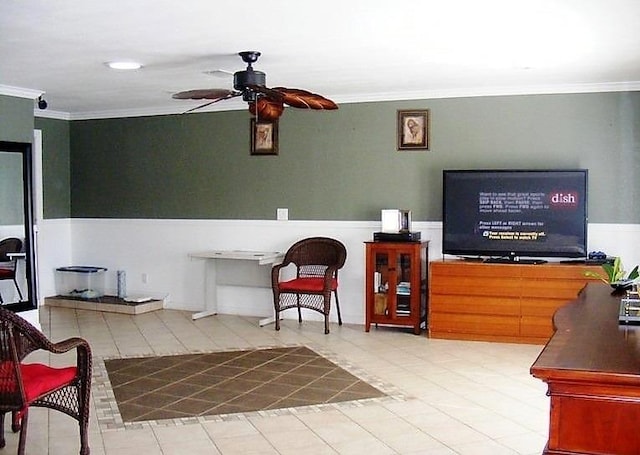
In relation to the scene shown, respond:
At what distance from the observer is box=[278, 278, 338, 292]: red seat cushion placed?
6561mm

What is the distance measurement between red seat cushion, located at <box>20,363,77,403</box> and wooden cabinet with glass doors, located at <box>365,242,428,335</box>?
343cm

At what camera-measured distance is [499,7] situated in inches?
144

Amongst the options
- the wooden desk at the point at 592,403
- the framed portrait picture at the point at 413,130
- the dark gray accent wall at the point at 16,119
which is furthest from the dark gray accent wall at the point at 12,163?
the wooden desk at the point at 592,403

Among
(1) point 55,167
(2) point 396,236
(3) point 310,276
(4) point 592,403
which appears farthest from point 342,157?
(4) point 592,403

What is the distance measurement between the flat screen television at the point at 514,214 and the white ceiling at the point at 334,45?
81cm

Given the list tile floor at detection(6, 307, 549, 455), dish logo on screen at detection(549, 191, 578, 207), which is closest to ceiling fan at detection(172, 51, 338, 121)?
tile floor at detection(6, 307, 549, 455)

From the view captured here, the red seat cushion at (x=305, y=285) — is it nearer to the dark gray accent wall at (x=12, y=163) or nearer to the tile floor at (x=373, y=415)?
the tile floor at (x=373, y=415)

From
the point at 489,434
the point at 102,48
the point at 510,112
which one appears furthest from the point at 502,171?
the point at 102,48

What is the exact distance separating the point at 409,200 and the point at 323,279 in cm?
109

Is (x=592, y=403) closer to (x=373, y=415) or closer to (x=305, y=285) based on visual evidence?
(x=373, y=415)

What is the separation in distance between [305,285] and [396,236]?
948 mm

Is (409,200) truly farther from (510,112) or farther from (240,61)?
(240,61)

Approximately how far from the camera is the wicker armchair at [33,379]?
10.7 feet

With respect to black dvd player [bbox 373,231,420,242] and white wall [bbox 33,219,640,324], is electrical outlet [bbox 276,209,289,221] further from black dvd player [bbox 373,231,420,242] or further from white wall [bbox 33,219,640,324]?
black dvd player [bbox 373,231,420,242]
